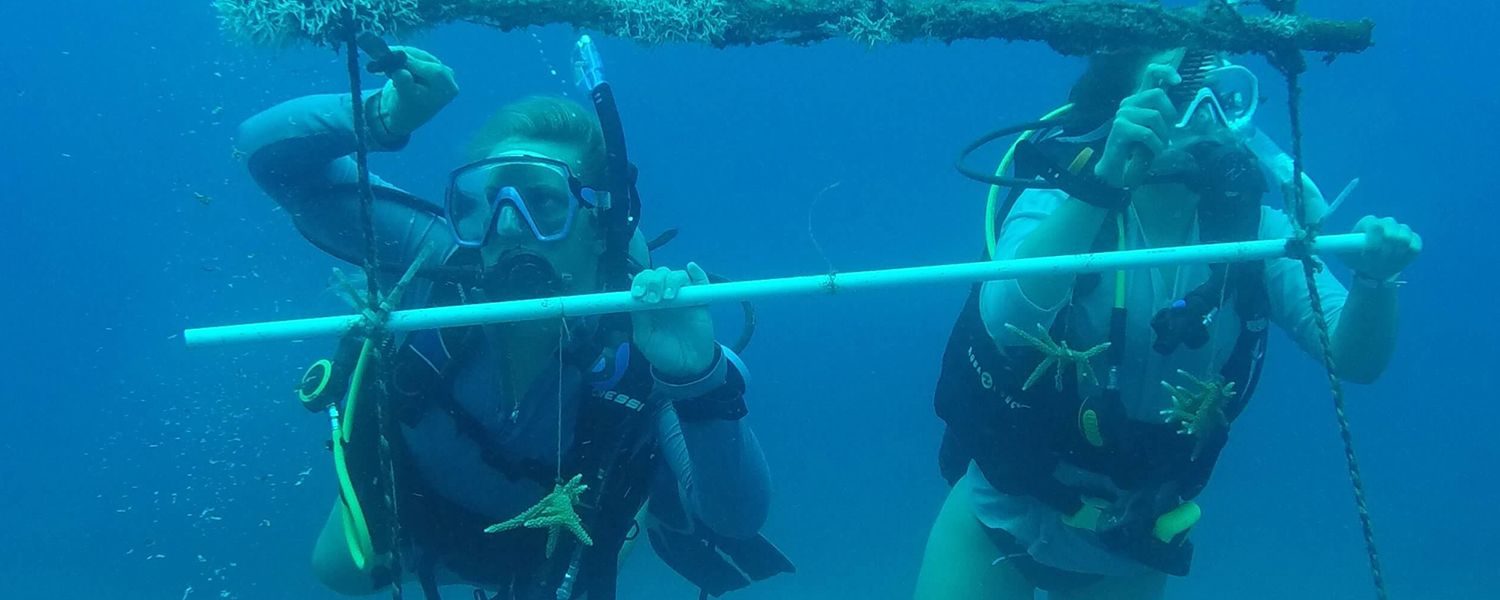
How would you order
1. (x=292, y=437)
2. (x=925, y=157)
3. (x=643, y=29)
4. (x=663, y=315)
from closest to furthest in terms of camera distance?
(x=643, y=29), (x=663, y=315), (x=292, y=437), (x=925, y=157)

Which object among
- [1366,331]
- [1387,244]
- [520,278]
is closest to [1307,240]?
[1387,244]

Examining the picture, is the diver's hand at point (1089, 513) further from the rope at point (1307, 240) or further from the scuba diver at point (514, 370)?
the scuba diver at point (514, 370)

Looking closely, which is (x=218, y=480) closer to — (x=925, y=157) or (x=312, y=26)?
(x=925, y=157)

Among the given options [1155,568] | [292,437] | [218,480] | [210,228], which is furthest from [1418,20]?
[218,480]

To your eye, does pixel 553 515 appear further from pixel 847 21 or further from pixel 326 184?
pixel 326 184

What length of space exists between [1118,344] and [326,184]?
2.69 meters

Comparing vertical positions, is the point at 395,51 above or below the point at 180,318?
above

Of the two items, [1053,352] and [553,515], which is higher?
[1053,352]

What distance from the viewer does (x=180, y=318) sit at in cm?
2334

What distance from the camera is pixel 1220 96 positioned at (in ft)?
8.27

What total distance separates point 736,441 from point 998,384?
0.96m

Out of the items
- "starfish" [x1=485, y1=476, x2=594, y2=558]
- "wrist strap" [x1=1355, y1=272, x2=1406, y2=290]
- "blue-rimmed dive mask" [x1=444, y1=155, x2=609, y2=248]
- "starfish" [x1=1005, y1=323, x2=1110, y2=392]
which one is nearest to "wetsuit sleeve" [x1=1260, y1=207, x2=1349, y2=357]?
"wrist strap" [x1=1355, y1=272, x2=1406, y2=290]

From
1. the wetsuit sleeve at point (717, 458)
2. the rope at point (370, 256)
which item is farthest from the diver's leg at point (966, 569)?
the rope at point (370, 256)

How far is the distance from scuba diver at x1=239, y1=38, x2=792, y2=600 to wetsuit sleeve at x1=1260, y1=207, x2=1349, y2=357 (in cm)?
196
